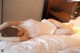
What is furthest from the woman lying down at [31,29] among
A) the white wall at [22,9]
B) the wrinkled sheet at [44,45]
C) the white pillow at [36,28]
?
the white wall at [22,9]

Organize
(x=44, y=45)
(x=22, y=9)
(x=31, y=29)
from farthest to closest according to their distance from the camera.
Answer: (x=22, y=9), (x=31, y=29), (x=44, y=45)

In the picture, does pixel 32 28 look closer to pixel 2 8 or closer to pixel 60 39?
pixel 60 39

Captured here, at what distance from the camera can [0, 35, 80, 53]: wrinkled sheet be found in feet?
3.98

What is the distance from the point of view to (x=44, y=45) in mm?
1310

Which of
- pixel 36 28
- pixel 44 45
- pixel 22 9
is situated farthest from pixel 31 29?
pixel 22 9

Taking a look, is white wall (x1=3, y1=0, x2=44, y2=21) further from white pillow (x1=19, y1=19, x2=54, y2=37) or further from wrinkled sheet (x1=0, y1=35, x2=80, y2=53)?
wrinkled sheet (x1=0, y1=35, x2=80, y2=53)

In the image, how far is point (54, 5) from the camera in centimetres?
318

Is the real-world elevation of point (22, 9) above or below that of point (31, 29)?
below

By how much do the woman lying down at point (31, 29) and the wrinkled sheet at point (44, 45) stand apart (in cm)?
11

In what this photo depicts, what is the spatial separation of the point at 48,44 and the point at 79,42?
327mm

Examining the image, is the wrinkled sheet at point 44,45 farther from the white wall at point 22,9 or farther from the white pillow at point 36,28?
the white wall at point 22,9

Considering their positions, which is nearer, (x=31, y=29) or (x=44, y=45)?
(x=44, y=45)

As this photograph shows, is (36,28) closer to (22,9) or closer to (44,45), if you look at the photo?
(44,45)

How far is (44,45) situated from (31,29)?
311 millimetres
